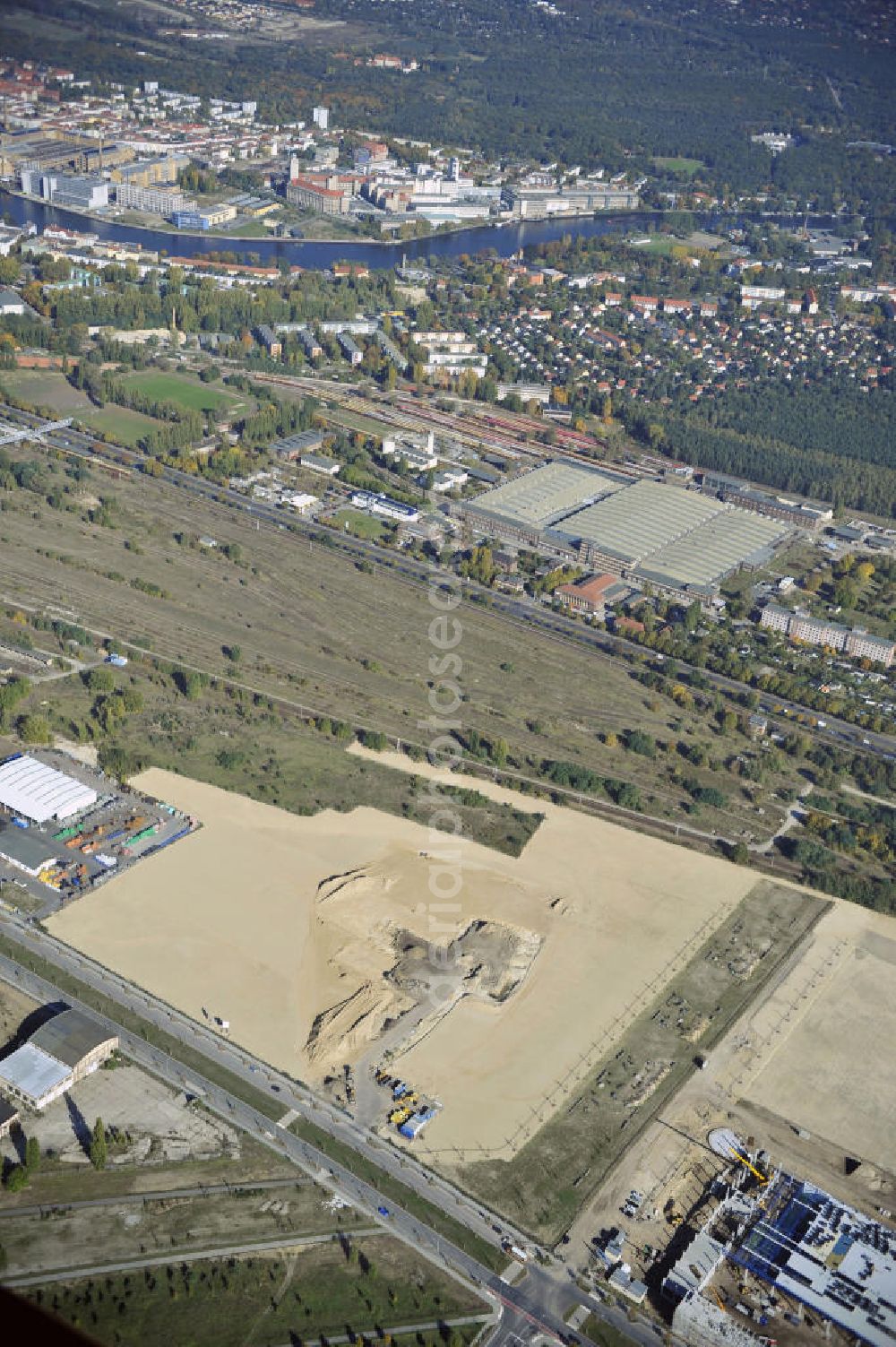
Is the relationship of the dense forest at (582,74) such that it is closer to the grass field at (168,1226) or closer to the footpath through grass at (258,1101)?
the footpath through grass at (258,1101)

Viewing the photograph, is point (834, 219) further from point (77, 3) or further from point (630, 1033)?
point (630, 1033)

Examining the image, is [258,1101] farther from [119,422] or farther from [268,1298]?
[119,422]

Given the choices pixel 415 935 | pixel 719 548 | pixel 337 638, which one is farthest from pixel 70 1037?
pixel 719 548

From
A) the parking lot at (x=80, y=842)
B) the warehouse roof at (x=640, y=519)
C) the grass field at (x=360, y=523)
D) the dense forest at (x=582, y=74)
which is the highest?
the dense forest at (x=582, y=74)

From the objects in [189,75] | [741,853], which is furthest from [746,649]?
[189,75]

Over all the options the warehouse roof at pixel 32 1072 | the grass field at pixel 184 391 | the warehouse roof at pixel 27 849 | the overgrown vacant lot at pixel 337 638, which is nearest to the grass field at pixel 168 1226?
the warehouse roof at pixel 32 1072
